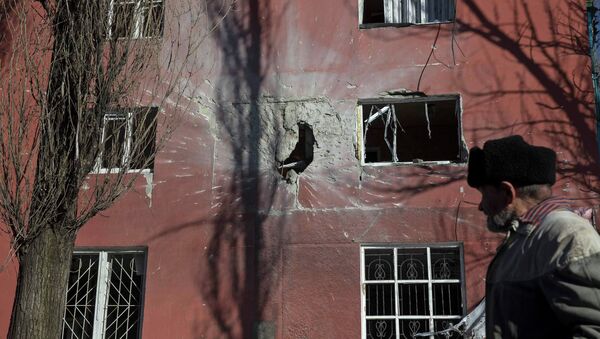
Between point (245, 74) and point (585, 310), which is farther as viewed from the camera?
point (245, 74)

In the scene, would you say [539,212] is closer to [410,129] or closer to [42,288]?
[42,288]

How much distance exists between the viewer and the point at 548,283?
1986mm

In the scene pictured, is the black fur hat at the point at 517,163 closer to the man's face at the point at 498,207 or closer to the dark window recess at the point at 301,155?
the man's face at the point at 498,207

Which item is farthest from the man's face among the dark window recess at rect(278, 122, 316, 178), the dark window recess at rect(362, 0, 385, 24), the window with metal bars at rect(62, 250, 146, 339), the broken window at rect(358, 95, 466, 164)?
the dark window recess at rect(362, 0, 385, 24)

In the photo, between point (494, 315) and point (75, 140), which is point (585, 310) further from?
point (75, 140)

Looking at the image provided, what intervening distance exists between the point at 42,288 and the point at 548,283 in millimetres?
4334

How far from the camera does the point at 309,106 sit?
7.83m

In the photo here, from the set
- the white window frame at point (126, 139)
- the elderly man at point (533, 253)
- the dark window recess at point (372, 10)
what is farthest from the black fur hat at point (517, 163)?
the dark window recess at point (372, 10)

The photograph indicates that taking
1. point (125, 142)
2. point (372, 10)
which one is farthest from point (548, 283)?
point (372, 10)

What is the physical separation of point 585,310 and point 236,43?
22.1 feet

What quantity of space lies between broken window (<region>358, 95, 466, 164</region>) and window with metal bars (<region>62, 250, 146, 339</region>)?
309cm

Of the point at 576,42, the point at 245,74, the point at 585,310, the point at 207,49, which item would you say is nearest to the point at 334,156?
the point at 245,74

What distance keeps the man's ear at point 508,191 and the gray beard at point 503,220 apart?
0.13ft

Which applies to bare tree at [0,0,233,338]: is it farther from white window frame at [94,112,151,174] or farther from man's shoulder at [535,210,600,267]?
man's shoulder at [535,210,600,267]
